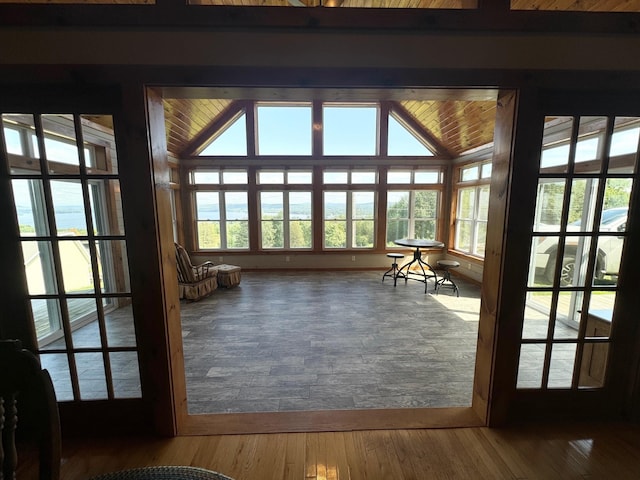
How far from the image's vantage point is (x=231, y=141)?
6.13 metres

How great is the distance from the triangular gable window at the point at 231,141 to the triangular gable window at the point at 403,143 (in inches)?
135

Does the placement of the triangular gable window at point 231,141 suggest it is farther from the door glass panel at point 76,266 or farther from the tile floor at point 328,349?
the door glass panel at point 76,266

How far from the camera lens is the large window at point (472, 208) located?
5375 millimetres

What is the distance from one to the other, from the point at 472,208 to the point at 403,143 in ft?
7.04

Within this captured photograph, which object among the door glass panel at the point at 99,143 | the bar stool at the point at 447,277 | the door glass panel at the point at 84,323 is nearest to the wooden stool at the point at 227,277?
the door glass panel at the point at 84,323

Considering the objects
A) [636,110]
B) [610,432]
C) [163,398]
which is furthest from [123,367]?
[636,110]

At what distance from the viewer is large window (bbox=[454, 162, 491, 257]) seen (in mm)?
5375

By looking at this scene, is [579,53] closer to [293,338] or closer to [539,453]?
[539,453]

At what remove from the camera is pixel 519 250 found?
1.49m

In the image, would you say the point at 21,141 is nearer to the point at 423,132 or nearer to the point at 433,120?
the point at 433,120

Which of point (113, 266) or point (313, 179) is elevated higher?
point (313, 179)

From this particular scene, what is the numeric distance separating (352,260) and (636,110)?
523 centimetres

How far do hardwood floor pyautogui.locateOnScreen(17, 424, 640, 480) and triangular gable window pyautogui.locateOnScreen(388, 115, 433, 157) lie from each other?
18.5ft

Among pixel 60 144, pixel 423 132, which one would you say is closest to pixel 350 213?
pixel 423 132
